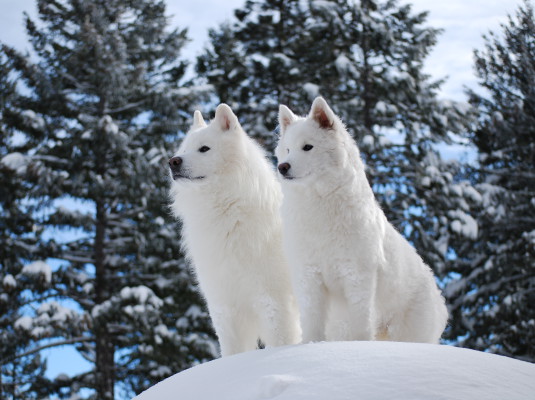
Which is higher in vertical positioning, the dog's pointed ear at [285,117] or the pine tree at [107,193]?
the pine tree at [107,193]

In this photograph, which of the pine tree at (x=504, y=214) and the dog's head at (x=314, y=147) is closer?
the dog's head at (x=314, y=147)

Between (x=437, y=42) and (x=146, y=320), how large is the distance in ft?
35.5

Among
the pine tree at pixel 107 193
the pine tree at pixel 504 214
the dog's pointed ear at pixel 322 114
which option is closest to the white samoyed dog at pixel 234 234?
the dog's pointed ear at pixel 322 114

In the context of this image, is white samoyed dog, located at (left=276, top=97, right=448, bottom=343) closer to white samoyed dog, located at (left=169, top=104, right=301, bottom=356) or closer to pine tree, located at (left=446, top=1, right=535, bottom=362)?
white samoyed dog, located at (left=169, top=104, right=301, bottom=356)

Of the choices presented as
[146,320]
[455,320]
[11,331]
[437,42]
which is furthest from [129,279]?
[437,42]

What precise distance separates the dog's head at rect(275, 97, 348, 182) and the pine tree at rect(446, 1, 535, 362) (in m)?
12.5

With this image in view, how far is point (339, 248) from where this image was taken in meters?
3.93

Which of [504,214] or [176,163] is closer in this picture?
[176,163]

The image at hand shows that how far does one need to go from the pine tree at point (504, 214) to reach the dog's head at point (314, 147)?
490 inches

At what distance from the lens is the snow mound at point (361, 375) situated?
2.64m

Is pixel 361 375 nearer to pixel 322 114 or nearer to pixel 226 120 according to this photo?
pixel 322 114

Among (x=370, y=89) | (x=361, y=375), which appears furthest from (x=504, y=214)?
(x=361, y=375)

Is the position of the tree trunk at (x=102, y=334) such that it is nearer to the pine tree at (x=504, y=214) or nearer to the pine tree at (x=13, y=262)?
the pine tree at (x=13, y=262)

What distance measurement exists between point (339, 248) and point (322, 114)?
3.23 ft
